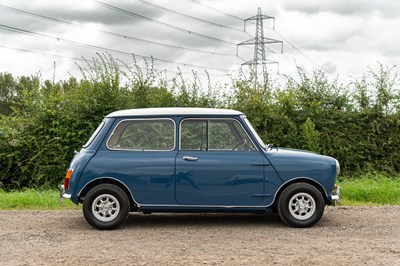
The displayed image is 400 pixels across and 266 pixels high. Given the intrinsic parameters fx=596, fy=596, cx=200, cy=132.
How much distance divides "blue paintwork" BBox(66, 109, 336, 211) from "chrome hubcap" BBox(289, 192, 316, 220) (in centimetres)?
28

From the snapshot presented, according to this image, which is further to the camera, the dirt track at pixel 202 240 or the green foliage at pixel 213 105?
the green foliage at pixel 213 105

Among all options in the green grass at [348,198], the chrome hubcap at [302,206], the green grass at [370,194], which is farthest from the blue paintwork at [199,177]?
the green grass at [370,194]

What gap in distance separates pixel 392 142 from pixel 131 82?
25.0 feet

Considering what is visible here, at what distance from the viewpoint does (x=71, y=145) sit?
15.6 metres

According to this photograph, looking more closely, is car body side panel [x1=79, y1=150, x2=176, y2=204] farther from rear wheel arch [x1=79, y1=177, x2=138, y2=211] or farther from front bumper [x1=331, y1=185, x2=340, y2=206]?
front bumper [x1=331, y1=185, x2=340, y2=206]

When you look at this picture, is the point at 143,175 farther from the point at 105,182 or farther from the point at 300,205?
the point at 300,205

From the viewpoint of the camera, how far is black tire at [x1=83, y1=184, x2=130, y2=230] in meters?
8.84

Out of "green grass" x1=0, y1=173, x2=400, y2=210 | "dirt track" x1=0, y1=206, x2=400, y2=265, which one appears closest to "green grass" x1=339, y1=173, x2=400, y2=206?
"green grass" x1=0, y1=173, x2=400, y2=210

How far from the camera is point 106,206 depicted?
8914mm

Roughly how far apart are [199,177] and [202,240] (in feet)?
3.66

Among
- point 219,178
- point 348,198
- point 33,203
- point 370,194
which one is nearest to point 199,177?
point 219,178

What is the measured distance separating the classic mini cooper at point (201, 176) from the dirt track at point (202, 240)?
34cm

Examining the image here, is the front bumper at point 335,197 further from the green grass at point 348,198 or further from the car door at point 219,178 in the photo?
the green grass at point 348,198

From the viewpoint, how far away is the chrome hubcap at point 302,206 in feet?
29.3
